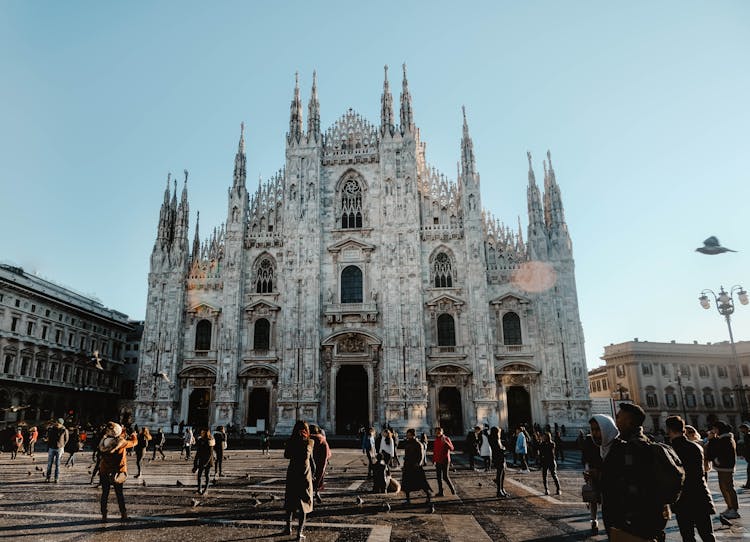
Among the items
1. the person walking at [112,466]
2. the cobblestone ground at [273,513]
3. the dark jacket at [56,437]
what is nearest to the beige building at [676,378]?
the cobblestone ground at [273,513]

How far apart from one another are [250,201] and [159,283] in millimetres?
8358

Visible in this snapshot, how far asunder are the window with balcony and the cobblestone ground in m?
18.4

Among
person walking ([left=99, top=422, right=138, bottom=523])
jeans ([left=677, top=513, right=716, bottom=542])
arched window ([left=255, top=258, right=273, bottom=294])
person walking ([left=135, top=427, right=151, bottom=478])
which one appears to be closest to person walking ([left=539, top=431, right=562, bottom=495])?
jeans ([left=677, top=513, right=716, bottom=542])

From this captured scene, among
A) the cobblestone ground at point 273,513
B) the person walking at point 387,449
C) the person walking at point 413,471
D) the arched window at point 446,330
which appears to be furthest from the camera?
the arched window at point 446,330

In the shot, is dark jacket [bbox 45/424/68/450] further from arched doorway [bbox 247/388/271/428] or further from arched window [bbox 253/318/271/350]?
arched window [bbox 253/318/271/350]

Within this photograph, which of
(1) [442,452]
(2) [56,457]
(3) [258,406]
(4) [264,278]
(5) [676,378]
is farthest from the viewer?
(5) [676,378]

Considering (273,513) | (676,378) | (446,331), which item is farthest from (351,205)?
(676,378)

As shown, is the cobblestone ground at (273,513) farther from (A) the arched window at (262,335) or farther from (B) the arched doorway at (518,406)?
(A) the arched window at (262,335)

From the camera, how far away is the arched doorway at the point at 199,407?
33.2 m

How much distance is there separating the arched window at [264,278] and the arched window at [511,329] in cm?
1574

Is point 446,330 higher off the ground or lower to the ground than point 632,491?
higher

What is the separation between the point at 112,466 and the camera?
8.39m

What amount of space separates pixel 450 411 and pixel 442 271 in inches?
353

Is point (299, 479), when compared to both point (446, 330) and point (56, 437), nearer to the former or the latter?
point (56, 437)
